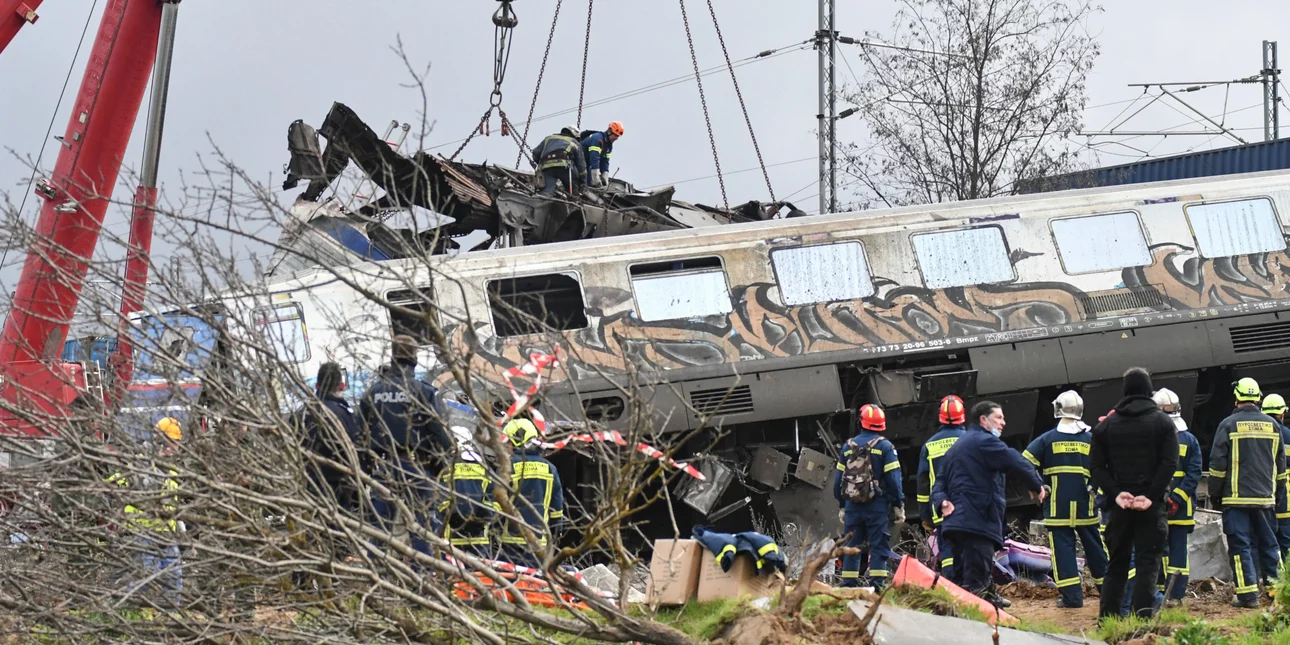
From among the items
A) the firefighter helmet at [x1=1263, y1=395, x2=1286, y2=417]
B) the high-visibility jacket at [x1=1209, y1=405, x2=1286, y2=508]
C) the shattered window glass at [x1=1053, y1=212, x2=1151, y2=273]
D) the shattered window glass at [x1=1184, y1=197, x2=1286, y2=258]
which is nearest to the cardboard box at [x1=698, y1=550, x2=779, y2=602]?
the high-visibility jacket at [x1=1209, y1=405, x2=1286, y2=508]

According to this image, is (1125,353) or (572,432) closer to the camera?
(572,432)

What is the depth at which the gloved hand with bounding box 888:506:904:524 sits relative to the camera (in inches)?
407

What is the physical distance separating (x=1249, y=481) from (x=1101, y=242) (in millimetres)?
4262

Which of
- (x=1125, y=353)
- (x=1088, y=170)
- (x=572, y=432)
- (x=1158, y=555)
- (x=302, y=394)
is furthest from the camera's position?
(x=1088, y=170)

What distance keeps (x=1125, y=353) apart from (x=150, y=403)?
8.92m

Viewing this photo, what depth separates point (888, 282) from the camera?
1256cm

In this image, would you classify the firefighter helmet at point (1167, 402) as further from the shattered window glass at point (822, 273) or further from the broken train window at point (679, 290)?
the broken train window at point (679, 290)

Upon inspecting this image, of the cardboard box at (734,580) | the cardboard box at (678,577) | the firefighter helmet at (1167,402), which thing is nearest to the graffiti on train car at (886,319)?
the firefighter helmet at (1167,402)

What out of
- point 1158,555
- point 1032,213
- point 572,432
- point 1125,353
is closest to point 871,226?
point 1032,213

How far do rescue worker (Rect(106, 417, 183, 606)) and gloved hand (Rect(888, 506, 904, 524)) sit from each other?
5739mm

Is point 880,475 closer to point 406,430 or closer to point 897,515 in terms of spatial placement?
point 897,515

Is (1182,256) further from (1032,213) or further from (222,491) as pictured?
(222,491)

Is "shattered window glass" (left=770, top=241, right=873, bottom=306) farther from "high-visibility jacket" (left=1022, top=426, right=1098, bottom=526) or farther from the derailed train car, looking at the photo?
"high-visibility jacket" (left=1022, top=426, right=1098, bottom=526)

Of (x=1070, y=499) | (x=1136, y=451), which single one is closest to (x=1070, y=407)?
(x=1070, y=499)
